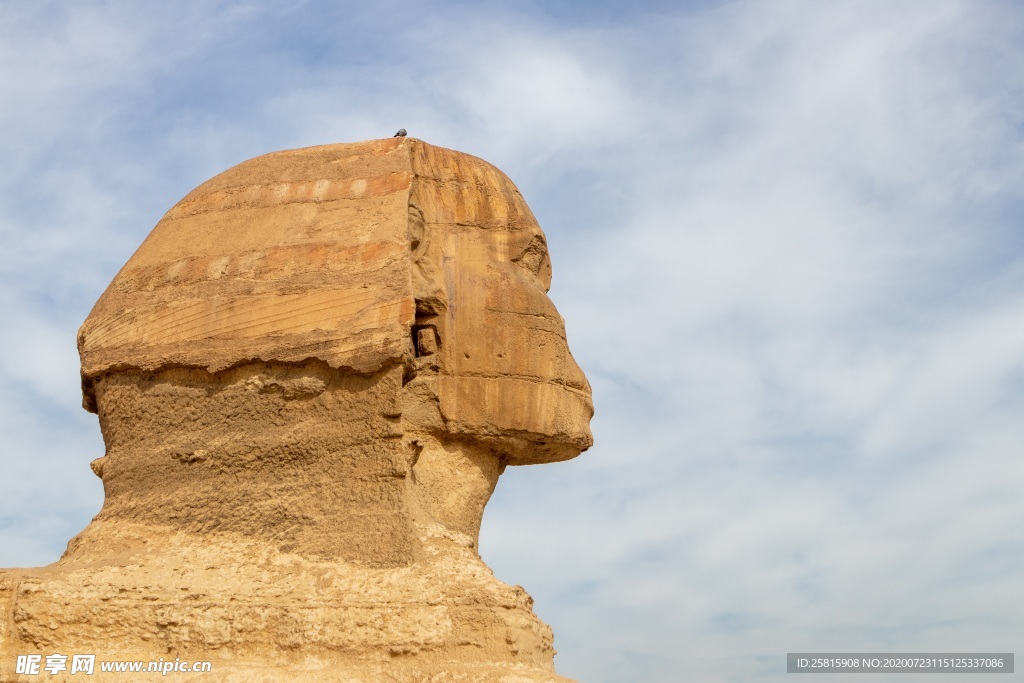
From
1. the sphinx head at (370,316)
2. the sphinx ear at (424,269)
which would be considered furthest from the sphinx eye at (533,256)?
the sphinx ear at (424,269)

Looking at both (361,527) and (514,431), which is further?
(514,431)

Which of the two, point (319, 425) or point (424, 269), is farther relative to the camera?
point (424, 269)

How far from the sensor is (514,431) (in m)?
8.36

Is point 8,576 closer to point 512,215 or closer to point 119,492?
point 119,492

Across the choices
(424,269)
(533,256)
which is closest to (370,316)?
(424,269)

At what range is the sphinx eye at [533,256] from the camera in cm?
888

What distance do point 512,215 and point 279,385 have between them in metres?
2.09

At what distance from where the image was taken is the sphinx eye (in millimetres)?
8875

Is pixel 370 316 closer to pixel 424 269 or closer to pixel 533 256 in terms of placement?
pixel 424 269

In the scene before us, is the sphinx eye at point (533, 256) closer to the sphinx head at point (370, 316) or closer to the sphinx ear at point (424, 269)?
the sphinx head at point (370, 316)

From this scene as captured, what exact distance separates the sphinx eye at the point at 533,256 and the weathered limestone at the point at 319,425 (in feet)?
0.06

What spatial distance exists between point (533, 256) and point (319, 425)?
6.82ft

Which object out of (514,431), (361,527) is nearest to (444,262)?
(514,431)

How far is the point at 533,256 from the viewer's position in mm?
8969
